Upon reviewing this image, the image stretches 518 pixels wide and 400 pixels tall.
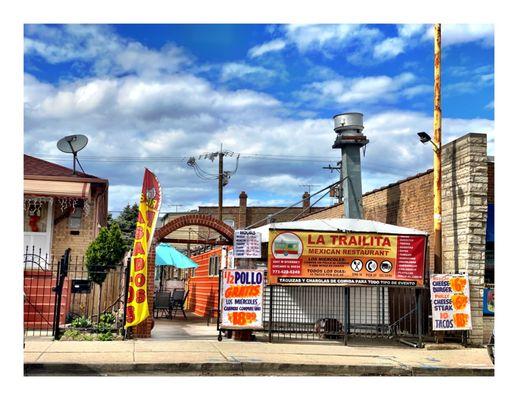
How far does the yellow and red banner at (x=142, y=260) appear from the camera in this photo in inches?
549

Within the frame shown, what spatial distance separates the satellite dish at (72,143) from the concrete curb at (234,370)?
9.38m

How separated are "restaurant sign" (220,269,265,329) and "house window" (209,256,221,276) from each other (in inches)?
327

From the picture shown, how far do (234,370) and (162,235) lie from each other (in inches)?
204

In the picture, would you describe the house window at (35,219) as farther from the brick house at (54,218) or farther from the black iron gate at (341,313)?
the black iron gate at (341,313)

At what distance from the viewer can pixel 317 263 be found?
14.9 m

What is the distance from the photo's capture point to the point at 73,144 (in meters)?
18.4

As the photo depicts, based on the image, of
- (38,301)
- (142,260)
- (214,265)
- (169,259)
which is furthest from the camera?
(214,265)

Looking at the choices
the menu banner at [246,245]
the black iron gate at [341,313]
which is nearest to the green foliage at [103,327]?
the menu banner at [246,245]

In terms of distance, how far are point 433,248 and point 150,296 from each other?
7.21 meters

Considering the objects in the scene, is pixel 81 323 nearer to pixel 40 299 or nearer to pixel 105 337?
pixel 105 337

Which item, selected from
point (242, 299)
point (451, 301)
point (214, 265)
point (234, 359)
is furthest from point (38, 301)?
point (451, 301)

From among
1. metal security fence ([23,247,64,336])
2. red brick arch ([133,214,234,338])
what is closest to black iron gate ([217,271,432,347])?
red brick arch ([133,214,234,338])

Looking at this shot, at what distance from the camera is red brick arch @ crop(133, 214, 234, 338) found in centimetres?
1430

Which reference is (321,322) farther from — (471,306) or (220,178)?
(220,178)
